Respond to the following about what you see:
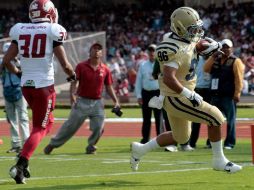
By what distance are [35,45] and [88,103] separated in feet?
17.2

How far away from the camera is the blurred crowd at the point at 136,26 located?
39719 mm

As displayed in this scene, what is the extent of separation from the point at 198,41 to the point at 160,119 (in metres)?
6.43

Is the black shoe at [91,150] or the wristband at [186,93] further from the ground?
the wristband at [186,93]

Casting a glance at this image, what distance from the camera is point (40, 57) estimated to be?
457 inches

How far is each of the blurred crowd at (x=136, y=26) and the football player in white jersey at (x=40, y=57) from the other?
25196 millimetres

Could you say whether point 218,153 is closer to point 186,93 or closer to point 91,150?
point 186,93

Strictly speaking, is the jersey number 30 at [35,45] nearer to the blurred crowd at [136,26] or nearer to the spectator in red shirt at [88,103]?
the spectator in red shirt at [88,103]

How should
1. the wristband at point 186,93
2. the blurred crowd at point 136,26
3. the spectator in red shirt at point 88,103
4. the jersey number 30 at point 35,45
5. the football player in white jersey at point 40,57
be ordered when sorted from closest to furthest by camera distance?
the wristband at point 186,93 < the football player in white jersey at point 40,57 < the jersey number 30 at point 35,45 < the spectator in red shirt at point 88,103 < the blurred crowd at point 136,26

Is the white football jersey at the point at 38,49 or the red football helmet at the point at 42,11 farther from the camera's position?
the red football helmet at the point at 42,11

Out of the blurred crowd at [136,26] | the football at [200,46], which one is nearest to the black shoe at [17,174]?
the football at [200,46]

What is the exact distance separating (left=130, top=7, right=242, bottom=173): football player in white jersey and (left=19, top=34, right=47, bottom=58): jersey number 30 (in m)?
1.38

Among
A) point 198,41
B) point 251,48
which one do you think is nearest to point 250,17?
point 251,48

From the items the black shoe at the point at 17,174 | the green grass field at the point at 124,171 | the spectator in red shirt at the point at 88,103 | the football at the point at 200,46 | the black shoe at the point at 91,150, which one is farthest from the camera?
the spectator in red shirt at the point at 88,103

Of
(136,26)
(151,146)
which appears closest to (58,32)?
(151,146)
